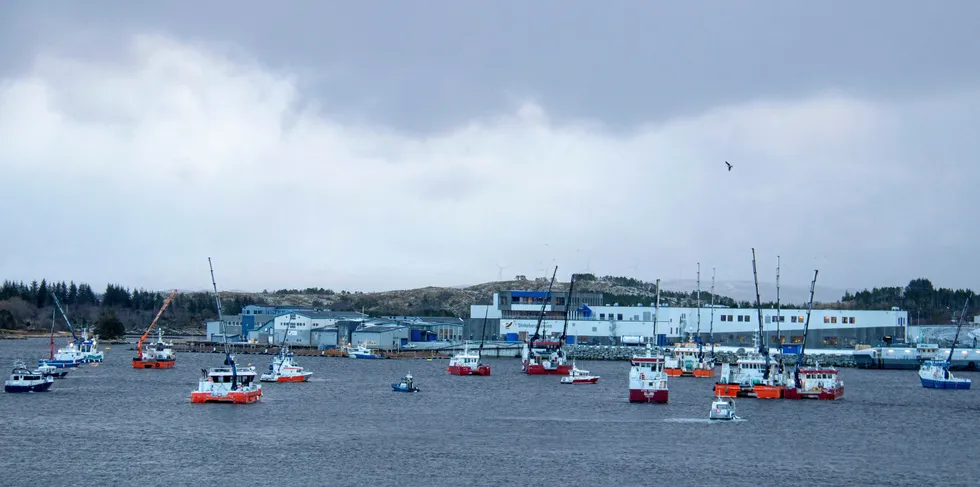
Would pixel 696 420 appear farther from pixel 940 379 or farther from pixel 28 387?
pixel 940 379

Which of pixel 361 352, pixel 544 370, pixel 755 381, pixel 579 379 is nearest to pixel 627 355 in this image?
pixel 361 352

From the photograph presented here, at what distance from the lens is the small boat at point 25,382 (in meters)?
86.8

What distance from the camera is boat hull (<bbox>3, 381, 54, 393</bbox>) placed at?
86.6 m

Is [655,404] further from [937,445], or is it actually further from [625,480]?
[625,480]

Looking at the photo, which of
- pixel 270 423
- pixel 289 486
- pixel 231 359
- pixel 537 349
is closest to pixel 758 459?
pixel 289 486

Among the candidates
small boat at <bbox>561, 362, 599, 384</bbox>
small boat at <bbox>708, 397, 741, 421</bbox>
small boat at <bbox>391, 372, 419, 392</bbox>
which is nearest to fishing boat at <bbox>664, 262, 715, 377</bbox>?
small boat at <bbox>561, 362, 599, 384</bbox>

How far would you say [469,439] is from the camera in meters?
61.3

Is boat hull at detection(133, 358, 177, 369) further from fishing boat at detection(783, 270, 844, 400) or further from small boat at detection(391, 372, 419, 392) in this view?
fishing boat at detection(783, 270, 844, 400)

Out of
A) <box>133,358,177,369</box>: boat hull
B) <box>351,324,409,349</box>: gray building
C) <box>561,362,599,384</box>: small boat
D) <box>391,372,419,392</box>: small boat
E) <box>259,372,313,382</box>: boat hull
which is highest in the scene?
<box>351,324,409,349</box>: gray building

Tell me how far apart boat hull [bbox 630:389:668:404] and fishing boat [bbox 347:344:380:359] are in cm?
8231

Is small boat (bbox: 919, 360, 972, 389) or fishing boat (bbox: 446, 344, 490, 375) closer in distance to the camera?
small boat (bbox: 919, 360, 972, 389)

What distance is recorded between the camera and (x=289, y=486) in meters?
45.6

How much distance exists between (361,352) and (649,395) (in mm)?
83846

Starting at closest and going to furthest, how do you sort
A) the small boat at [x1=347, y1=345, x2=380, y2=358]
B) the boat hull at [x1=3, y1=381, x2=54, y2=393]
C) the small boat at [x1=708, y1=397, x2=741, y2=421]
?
the small boat at [x1=708, y1=397, x2=741, y2=421], the boat hull at [x1=3, y1=381, x2=54, y2=393], the small boat at [x1=347, y1=345, x2=380, y2=358]
